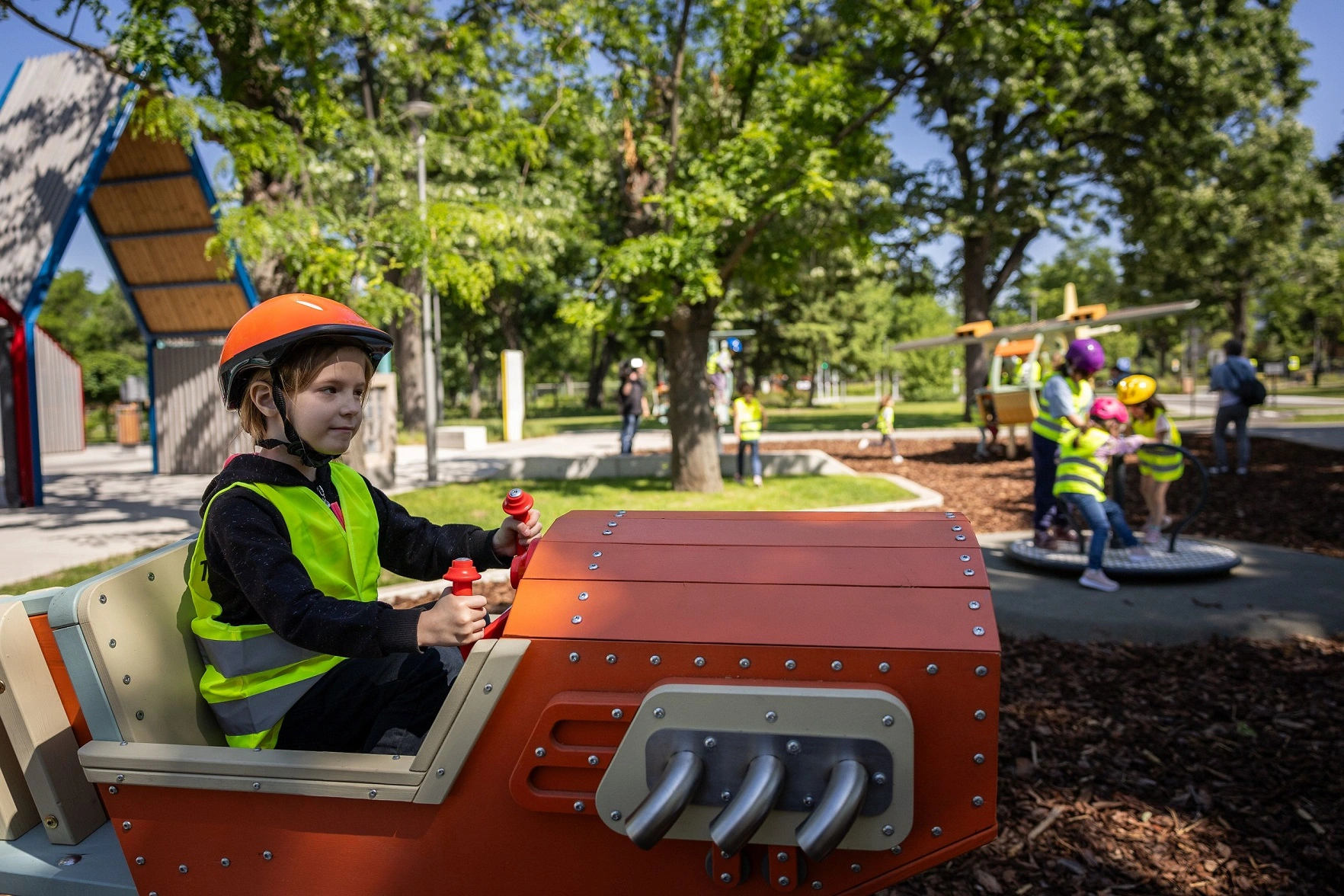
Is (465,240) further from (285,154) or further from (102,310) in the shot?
(102,310)

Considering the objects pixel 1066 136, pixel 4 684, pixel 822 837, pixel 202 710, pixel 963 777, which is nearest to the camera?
pixel 822 837

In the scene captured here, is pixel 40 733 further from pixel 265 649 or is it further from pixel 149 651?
pixel 265 649

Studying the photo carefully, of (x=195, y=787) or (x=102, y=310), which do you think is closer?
(x=195, y=787)

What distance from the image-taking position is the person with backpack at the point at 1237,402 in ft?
37.6

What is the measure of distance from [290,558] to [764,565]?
0.94 meters

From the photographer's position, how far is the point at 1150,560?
19.0 ft

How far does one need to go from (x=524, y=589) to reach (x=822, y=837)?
2.17 ft

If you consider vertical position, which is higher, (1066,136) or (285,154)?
(1066,136)

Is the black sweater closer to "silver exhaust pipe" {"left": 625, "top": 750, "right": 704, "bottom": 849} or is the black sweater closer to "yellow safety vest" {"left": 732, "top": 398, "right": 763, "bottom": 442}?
"silver exhaust pipe" {"left": 625, "top": 750, "right": 704, "bottom": 849}

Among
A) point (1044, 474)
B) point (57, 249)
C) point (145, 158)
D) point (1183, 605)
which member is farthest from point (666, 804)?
point (145, 158)

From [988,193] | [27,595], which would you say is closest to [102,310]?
[988,193]

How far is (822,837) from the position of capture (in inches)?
53.9

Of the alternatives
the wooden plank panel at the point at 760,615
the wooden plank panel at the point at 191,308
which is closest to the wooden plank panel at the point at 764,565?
the wooden plank panel at the point at 760,615

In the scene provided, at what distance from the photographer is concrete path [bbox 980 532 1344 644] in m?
4.65
